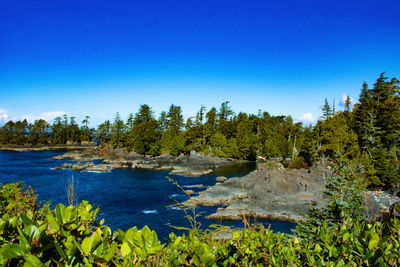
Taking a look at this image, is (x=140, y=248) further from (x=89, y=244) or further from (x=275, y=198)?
(x=275, y=198)

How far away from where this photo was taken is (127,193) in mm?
24031

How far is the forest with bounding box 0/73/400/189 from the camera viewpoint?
28581 millimetres

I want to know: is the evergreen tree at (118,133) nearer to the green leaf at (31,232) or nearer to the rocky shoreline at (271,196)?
the rocky shoreline at (271,196)

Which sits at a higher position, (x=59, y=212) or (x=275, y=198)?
(x=59, y=212)

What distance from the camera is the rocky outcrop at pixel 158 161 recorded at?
37.1 metres

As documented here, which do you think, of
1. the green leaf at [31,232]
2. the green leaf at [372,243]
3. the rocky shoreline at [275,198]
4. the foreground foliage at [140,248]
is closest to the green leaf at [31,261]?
the foreground foliage at [140,248]

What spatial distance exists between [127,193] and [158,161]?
72.3 feet

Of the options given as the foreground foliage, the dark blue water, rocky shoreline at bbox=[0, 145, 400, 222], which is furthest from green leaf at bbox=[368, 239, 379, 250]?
rocky shoreline at bbox=[0, 145, 400, 222]

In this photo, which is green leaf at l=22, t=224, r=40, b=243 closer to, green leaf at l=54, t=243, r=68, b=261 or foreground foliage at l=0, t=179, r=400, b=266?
foreground foliage at l=0, t=179, r=400, b=266

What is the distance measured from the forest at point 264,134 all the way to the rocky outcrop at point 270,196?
4737 mm

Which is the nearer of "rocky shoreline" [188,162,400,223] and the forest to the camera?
"rocky shoreline" [188,162,400,223]

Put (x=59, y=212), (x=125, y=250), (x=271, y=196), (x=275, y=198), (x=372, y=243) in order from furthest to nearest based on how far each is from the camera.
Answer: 1. (x=271, y=196)
2. (x=275, y=198)
3. (x=372, y=243)
4. (x=59, y=212)
5. (x=125, y=250)

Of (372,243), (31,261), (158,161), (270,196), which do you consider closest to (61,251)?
(31,261)

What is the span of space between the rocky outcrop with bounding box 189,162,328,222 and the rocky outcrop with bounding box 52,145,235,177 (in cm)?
1030
